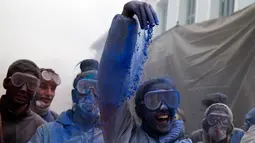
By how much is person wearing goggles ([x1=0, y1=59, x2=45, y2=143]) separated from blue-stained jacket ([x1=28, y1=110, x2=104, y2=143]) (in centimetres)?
63

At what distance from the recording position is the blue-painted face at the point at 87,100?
3.35 metres

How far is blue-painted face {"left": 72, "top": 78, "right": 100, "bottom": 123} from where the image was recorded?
3.35 meters

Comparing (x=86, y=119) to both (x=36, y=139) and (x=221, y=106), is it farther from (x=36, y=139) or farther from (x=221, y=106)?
(x=221, y=106)

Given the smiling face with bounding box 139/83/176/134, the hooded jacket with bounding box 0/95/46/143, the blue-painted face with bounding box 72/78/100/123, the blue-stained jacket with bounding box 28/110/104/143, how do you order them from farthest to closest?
the hooded jacket with bounding box 0/95/46/143, the blue-painted face with bounding box 72/78/100/123, the blue-stained jacket with bounding box 28/110/104/143, the smiling face with bounding box 139/83/176/134

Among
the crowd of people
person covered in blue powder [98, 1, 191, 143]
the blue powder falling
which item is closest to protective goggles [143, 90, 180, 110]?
the crowd of people

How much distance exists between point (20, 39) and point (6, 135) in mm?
6050

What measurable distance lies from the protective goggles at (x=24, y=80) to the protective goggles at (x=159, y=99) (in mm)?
1498

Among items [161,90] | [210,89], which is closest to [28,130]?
[161,90]

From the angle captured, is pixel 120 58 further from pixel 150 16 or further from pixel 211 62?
pixel 211 62

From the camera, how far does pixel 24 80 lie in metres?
3.89

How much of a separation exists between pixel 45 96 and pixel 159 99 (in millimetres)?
2571

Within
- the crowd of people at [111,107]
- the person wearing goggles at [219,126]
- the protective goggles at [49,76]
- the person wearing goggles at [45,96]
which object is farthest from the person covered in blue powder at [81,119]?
the protective goggles at [49,76]

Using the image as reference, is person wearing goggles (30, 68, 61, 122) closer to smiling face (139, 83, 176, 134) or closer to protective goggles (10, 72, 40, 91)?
protective goggles (10, 72, 40, 91)

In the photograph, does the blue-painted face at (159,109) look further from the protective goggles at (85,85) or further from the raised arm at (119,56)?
the raised arm at (119,56)
